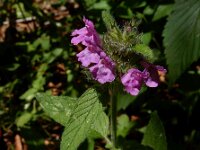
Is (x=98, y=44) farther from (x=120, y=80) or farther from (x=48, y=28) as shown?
(x=48, y=28)

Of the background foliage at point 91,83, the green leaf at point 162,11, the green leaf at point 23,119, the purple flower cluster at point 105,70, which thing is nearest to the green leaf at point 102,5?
the background foliage at point 91,83

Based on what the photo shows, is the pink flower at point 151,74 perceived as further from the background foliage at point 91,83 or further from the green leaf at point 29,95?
the green leaf at point 29,95

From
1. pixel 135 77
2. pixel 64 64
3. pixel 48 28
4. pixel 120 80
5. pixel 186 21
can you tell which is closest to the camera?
pixel 135 77

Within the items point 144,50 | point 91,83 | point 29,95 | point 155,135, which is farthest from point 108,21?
point 29,95

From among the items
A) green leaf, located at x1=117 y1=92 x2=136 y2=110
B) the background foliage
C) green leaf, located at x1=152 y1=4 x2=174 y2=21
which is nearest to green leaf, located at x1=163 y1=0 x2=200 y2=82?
the background foliage

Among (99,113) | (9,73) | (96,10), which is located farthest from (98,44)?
(9,73)

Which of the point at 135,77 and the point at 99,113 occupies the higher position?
the point at 135,77

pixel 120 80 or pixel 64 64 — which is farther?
pixel 64 64

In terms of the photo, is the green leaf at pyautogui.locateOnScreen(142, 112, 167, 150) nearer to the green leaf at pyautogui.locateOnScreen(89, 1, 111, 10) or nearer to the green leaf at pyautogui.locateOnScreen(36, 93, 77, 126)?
the green leaf at pyautogui.locateOnScreen(36, 93, 77, 126)
